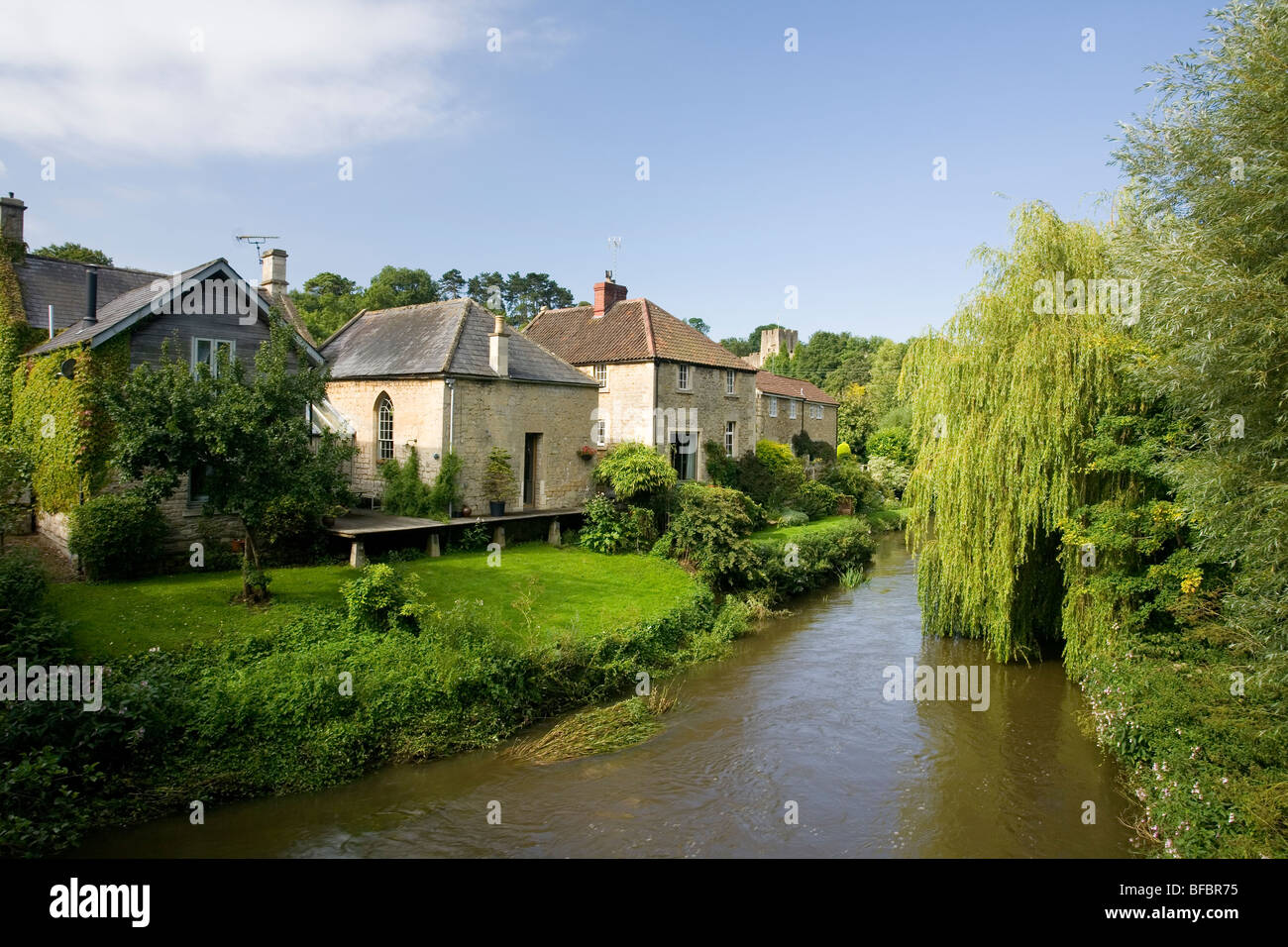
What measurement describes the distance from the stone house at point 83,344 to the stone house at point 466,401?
3.40 metres

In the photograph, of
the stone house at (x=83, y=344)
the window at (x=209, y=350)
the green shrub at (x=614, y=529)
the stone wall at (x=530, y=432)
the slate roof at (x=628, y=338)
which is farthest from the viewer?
the slate roof at (x=628, y=338)

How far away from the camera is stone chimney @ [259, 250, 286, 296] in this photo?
25297 millimetres

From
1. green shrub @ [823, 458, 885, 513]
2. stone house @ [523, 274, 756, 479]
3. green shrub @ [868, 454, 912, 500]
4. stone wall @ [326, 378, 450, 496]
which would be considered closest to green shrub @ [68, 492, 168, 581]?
stone wall @ [326, 378, 450, 496]

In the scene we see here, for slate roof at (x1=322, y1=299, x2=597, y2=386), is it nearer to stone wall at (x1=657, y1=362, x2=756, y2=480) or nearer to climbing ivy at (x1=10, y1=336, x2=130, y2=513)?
stone wall at (x1=657, y1=362, x2=756, y2=480)

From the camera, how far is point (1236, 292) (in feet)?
30.6

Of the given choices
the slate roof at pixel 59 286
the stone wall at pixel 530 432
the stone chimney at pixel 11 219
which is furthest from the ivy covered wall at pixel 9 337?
the stone wall at pixel 530 432

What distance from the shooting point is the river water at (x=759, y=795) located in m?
9.70

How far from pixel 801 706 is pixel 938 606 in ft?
16.1

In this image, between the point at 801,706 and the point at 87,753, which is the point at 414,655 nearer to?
the point at 87,753

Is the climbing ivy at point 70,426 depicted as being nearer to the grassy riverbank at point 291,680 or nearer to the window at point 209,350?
the window at point 209,350

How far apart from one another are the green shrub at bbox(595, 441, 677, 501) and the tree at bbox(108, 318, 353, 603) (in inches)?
416

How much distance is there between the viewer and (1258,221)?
9609 mm
